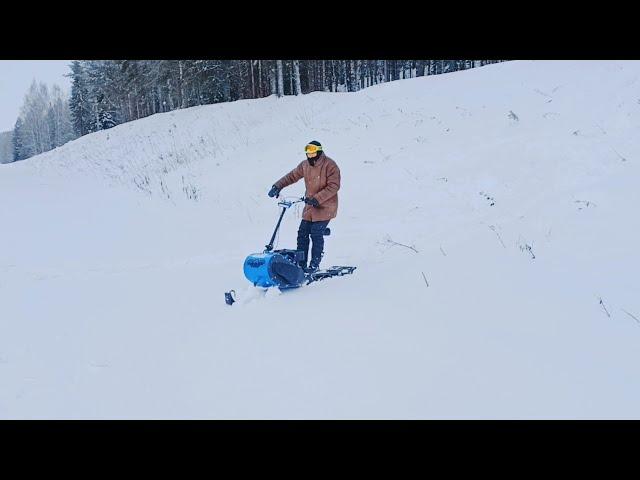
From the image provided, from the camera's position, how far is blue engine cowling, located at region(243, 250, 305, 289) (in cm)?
547

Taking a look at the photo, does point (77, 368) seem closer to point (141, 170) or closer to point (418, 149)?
point (418, 149)

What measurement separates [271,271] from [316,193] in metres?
1.34

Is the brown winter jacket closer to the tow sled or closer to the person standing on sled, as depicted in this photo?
the person standing on sled

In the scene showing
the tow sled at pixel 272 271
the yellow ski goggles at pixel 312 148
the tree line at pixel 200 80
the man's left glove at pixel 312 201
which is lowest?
the tow sled at pixel 272 271

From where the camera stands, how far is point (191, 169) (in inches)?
604

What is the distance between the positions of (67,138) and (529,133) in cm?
6015

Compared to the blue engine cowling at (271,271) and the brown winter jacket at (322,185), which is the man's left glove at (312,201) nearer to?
the brown winter jacket at (322,185)

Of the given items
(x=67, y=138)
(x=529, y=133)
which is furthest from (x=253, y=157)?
(x=67, y=138)

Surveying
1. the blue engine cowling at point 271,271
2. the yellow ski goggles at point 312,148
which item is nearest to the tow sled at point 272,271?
the blue engine cowling at point 271,271

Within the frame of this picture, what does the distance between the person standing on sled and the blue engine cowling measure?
0.61 meters

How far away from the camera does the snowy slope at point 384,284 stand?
10.9ft

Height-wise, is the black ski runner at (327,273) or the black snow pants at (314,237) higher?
the black snow pants at (314,237)

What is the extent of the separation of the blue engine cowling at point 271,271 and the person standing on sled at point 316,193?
0.61 metres
